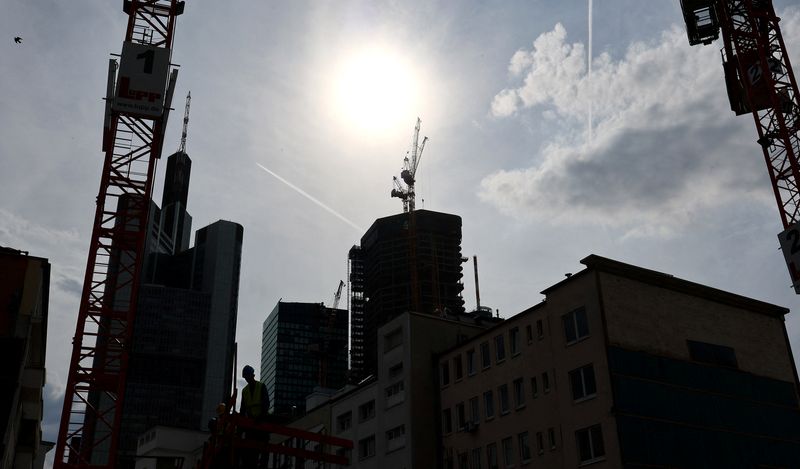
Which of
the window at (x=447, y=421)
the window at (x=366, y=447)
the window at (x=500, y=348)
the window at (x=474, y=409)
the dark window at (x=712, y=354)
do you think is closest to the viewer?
the dark window at (x=712, y=354)

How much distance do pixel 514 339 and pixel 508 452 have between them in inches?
308

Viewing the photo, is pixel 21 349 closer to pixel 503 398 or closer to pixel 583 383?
pixel 583 383

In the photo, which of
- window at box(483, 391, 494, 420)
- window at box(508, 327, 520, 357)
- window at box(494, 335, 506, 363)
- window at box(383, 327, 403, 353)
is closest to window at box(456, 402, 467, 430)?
window at box(483, 391, 494, 420)

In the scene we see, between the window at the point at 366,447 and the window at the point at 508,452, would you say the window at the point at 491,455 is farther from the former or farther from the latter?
the window at the point at 366,447

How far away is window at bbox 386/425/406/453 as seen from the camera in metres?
67.5

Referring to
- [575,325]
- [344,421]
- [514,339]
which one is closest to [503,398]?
[514,339]

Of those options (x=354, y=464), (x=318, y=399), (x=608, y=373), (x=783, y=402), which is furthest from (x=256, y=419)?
(x=318, y=399)

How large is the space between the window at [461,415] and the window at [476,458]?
2691 mm

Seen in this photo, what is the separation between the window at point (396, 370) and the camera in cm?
7062

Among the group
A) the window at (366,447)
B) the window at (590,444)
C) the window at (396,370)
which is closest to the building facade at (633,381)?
the window at (590,444)

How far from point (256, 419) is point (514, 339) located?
126ft

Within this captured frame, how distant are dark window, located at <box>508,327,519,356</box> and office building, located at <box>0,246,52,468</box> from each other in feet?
101

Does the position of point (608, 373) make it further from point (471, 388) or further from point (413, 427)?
point (413, 427)

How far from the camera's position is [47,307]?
161 ft
